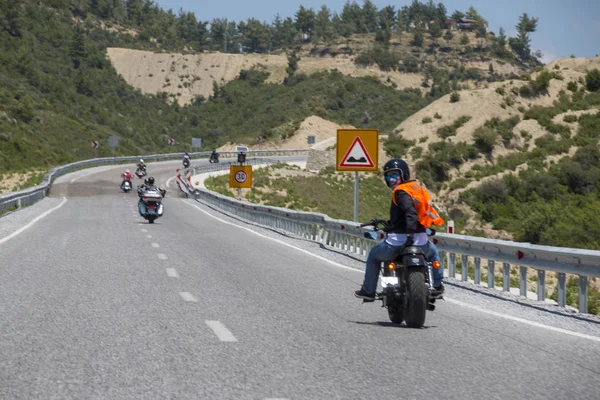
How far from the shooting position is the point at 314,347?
9.16 m

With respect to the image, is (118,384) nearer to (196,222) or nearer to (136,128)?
(196,222)

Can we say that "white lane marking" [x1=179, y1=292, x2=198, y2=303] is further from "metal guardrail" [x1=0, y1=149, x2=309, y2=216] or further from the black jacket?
"metal guardrail" [x1=0, y1=149, x2=309, y2=216]

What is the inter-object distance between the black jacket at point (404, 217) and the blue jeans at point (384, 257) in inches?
8.2

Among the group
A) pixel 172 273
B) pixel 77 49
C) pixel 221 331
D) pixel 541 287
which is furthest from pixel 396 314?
pixel 77 49

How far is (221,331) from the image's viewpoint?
32.8 feet

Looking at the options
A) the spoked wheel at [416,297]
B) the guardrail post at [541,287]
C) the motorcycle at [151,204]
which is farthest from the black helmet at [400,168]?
the motorcycle at [151,204]

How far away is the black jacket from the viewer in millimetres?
10625

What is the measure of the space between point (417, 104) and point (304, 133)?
43.1 m

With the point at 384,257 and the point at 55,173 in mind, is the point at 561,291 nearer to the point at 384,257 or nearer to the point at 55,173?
the point at 384,257

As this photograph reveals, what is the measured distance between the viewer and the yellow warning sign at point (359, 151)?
25281mm

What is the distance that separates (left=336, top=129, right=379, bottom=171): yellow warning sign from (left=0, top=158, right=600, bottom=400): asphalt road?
683cm

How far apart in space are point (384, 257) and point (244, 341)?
228 cm

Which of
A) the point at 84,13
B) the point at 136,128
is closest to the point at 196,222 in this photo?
the point at 136,128

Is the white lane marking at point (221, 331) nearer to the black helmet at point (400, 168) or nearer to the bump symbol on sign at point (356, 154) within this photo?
the black helmet at point (400, 168)
